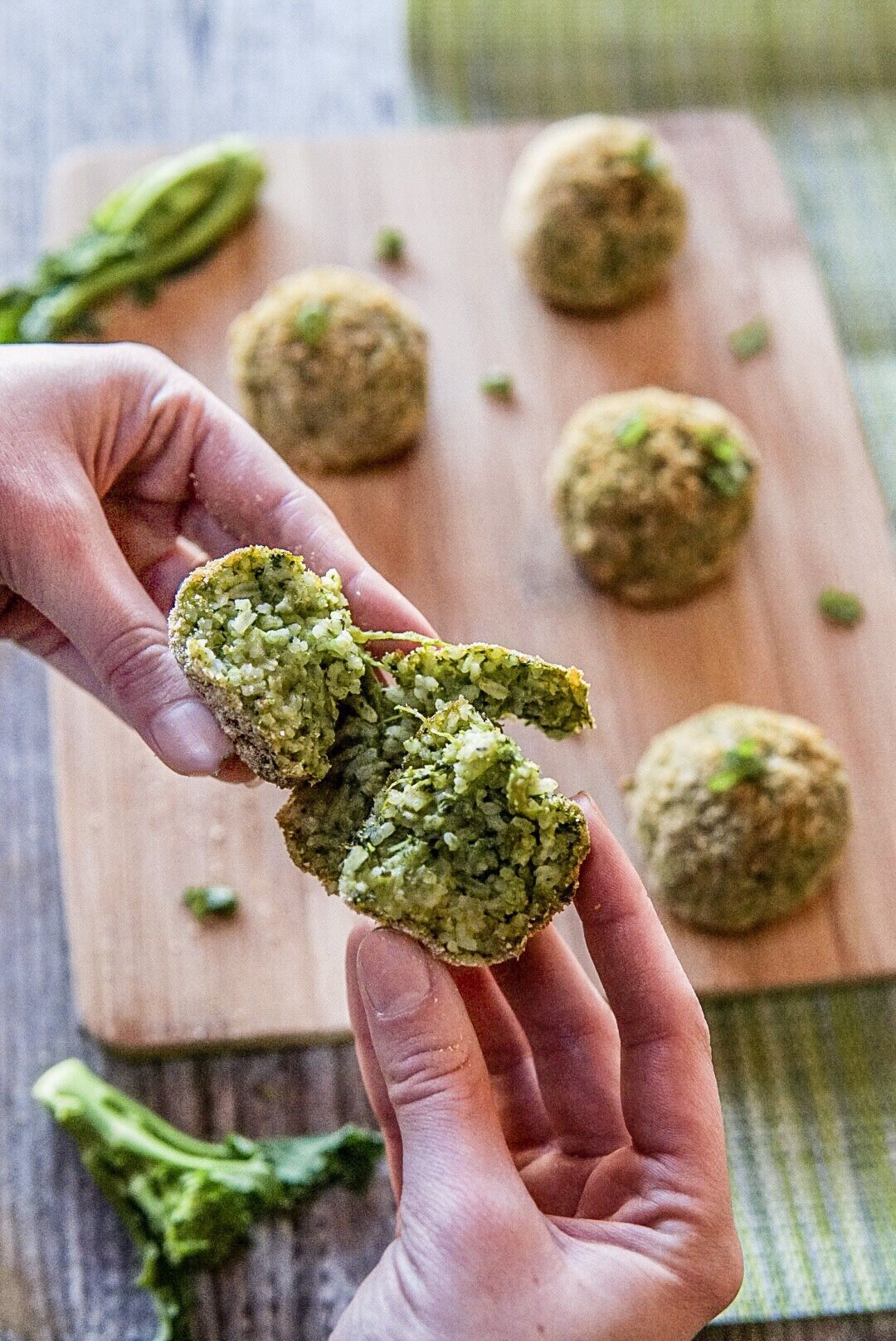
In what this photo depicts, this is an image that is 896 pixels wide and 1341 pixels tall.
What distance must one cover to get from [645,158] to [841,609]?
54.0 inches

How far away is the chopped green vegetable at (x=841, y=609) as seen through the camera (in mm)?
3383

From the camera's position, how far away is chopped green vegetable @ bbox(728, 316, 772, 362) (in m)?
3.76

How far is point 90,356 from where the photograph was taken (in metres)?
2.51

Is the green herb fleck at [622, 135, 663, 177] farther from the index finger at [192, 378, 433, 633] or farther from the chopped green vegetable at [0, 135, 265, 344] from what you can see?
the index finger at [192, 378, 433, 633]

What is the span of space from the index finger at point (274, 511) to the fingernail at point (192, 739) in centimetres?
43

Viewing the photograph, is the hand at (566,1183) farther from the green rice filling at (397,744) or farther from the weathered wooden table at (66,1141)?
the weathered wooden table at (66,1141)

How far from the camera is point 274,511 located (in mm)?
2512

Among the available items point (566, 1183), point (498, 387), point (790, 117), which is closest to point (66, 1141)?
point (566, 1183)

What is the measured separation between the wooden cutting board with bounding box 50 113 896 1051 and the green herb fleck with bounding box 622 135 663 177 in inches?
12.3

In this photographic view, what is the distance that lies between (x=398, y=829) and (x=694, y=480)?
1.66m

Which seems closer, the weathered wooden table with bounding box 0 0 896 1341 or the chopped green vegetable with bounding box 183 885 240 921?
the weathered wooden table with bounding box 0 0 896 1341

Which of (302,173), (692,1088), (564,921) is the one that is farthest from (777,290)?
(692,1088)

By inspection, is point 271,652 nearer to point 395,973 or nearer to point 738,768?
point 395,973

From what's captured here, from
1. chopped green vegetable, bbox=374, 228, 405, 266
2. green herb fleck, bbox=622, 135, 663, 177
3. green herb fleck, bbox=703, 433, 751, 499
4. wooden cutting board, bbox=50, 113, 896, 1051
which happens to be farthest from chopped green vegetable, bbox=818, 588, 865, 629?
chopped green vegetable, bbox=374, 228, 405, 266
